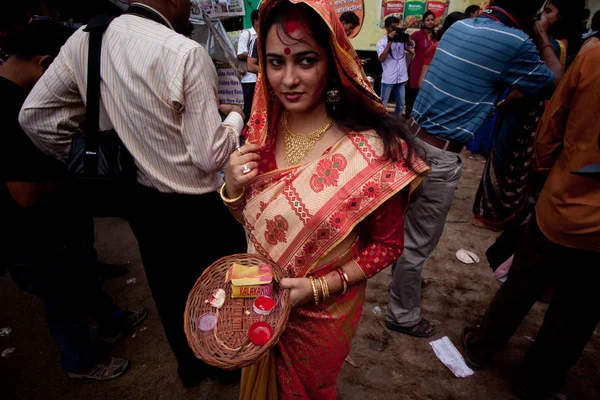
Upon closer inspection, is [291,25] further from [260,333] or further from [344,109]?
A: [260,333]

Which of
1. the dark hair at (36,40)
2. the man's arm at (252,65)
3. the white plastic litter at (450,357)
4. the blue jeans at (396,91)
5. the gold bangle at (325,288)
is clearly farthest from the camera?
the blue jeans at (396,91)

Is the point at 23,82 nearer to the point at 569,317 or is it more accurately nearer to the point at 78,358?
the point at 78,358

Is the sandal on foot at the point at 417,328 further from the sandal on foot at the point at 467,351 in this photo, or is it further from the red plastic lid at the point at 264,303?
the red plastic lid at the point at 264,303

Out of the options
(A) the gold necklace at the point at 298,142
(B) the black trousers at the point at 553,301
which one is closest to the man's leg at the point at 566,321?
(B) the black trousers at the point at 553,301

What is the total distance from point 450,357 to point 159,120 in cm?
244

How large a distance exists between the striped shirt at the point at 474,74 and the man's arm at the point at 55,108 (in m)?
2.01

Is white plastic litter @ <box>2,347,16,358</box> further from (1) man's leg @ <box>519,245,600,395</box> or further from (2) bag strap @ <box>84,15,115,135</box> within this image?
(1) man's leg @ <box>519,245,600,395</box>

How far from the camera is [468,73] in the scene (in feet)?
6.29

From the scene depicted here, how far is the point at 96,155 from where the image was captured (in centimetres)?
136

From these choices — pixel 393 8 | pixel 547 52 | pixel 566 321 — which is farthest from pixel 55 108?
pixel 393 8

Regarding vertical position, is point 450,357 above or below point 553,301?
below

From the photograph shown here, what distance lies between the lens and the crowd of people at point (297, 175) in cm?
110

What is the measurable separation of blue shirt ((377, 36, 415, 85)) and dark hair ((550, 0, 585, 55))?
10.0 feet

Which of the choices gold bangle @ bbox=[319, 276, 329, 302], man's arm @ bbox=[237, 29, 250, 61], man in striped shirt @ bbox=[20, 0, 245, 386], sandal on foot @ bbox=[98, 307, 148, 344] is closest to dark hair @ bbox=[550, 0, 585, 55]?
man in striped shirt @ bbox=[20, 0, 245, 386]
